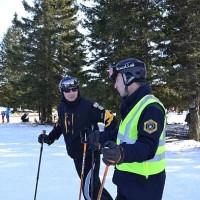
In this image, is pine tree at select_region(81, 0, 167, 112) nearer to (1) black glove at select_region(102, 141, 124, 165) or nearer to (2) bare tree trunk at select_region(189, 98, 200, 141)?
(2) bare tree trunk at select_region(189, 98, 200, 141)

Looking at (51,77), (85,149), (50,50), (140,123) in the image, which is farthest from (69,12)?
(140,123)

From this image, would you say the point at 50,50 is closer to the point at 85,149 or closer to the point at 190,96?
the point at 190,96

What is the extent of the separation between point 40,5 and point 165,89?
16959mm

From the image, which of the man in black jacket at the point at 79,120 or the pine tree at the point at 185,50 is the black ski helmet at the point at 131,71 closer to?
the man in black jacket at the point at 79,120

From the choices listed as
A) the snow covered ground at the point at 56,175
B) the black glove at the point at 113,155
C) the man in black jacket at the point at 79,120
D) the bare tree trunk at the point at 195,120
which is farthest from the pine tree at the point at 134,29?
the black glove at the point at 113,155

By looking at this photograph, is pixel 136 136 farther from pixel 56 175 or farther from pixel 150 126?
pixel 56 175

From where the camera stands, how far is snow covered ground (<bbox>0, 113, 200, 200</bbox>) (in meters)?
6.43

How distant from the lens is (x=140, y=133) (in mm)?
2545

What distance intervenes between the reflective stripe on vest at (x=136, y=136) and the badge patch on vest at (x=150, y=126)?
5.0 inches

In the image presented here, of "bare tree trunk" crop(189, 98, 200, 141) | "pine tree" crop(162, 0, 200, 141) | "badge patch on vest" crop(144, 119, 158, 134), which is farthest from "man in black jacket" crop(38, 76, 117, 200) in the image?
"bare tree trunk" crop(189, 98, 200, 141)

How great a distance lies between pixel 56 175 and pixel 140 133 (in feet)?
19.0

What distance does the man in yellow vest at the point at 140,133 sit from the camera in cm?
252

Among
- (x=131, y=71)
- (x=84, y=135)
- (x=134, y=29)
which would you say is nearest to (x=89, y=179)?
(x=84, y=135)

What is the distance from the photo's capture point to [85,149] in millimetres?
4582
